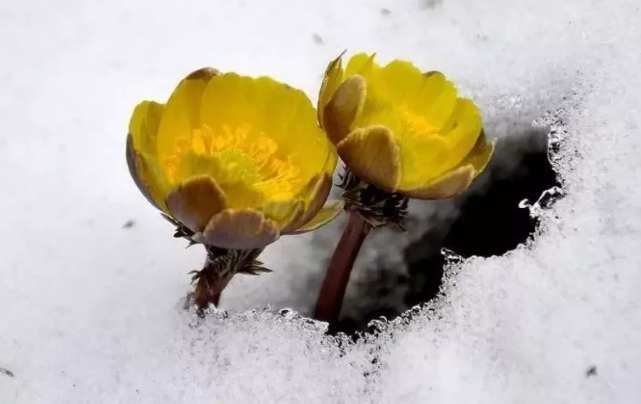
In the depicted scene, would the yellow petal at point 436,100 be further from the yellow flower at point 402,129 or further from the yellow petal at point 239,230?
the yellow petal at point 239,230

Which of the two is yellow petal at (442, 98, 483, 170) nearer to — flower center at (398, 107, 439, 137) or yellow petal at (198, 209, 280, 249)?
flower center at (398, 107, 439, 137)

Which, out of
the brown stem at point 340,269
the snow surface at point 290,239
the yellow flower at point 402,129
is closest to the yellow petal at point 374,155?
the yellow flower at point 402,129

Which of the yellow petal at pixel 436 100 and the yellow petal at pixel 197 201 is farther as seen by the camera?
the yellow petal at pixel 436 100

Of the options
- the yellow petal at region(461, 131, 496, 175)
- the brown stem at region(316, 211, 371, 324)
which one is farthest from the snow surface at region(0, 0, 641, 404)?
the yellow petal at region(461, 131, 496, 175)

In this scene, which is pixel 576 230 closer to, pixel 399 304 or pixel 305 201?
pixel 399 304

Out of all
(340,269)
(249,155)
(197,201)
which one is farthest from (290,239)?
(197,201)

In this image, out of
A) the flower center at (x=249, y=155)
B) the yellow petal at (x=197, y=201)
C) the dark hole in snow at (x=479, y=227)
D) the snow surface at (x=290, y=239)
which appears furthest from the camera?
the dark hole in snow at (x=479, y=227)
